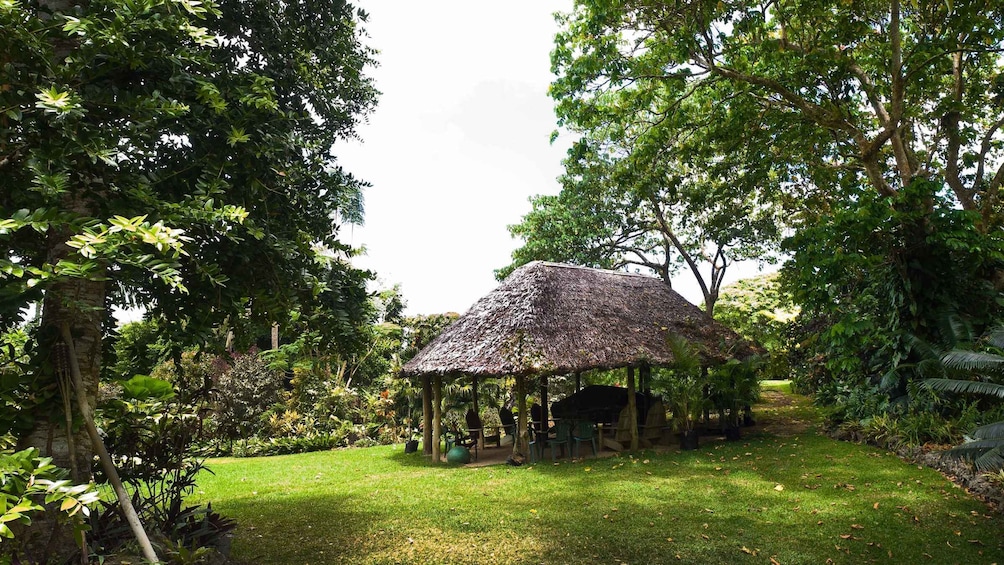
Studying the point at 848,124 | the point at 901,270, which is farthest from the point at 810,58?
the point at 901,270

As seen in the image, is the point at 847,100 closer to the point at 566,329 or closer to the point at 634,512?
the point at 566,329

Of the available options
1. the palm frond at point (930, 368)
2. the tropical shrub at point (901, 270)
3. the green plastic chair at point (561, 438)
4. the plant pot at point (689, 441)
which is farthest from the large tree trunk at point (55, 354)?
the palm frond at point (930, 368)

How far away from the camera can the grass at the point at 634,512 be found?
5746 mm

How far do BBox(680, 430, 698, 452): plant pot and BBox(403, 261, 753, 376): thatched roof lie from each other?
1568mm

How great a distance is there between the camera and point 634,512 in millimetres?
7133

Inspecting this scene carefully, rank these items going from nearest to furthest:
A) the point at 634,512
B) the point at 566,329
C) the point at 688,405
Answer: the point at 634,512 < the point at 566,329 < the point at 688,405

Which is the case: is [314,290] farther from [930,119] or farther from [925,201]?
[930,119]

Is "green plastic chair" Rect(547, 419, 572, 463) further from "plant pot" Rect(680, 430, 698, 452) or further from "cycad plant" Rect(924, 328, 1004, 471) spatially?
"cycad plant" Rect(924, 328, 1004, 471)

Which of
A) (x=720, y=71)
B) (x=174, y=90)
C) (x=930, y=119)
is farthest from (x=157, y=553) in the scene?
(x=930, y=119)

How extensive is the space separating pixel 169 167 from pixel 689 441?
10.1m

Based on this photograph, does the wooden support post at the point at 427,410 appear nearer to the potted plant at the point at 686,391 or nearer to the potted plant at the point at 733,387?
the potted plant at the point at 686,391

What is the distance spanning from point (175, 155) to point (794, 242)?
10.3 meters

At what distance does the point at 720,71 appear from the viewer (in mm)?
9359

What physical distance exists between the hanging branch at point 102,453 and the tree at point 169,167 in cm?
16
